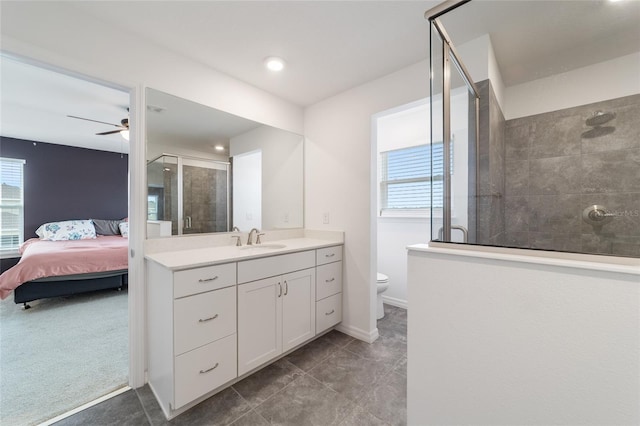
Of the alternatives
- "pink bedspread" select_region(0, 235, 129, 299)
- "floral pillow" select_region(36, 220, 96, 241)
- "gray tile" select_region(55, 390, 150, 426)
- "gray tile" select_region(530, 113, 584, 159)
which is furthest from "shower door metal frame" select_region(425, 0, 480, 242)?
"floral pillow" select_region(36, 220, 96, 241)

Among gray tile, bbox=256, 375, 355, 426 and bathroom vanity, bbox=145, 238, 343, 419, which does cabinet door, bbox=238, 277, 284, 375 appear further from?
gray tile, bbox=256, 375, 355, 426

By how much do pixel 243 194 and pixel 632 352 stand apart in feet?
8.08

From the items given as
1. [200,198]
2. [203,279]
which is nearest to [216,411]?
[203,279]

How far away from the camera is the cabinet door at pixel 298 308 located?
193 cm

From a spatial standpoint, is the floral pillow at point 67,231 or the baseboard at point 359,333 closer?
the baseboard at point 359,333

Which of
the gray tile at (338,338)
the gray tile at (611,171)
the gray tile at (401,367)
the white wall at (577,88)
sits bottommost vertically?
the gray tile at (338,338)

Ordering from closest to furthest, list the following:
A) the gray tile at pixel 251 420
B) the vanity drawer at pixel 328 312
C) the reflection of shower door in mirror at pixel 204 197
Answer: the gray tile at pixel 251 420 < the reflection of shower door in mirror at pixel 204 197 < the vanity drawer at pixel 328 312

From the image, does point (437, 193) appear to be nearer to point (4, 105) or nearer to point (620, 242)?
point (620, 242)

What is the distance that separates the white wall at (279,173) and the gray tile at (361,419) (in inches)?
66.7

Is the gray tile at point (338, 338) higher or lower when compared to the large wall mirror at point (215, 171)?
lower

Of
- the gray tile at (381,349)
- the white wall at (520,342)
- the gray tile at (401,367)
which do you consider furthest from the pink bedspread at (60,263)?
the white wall at (520,342)

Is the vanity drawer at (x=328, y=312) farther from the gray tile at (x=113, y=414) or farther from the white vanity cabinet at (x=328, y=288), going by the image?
the gray tile at (x=113, y=414)

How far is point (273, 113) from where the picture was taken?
100 inches

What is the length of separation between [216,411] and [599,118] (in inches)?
120
